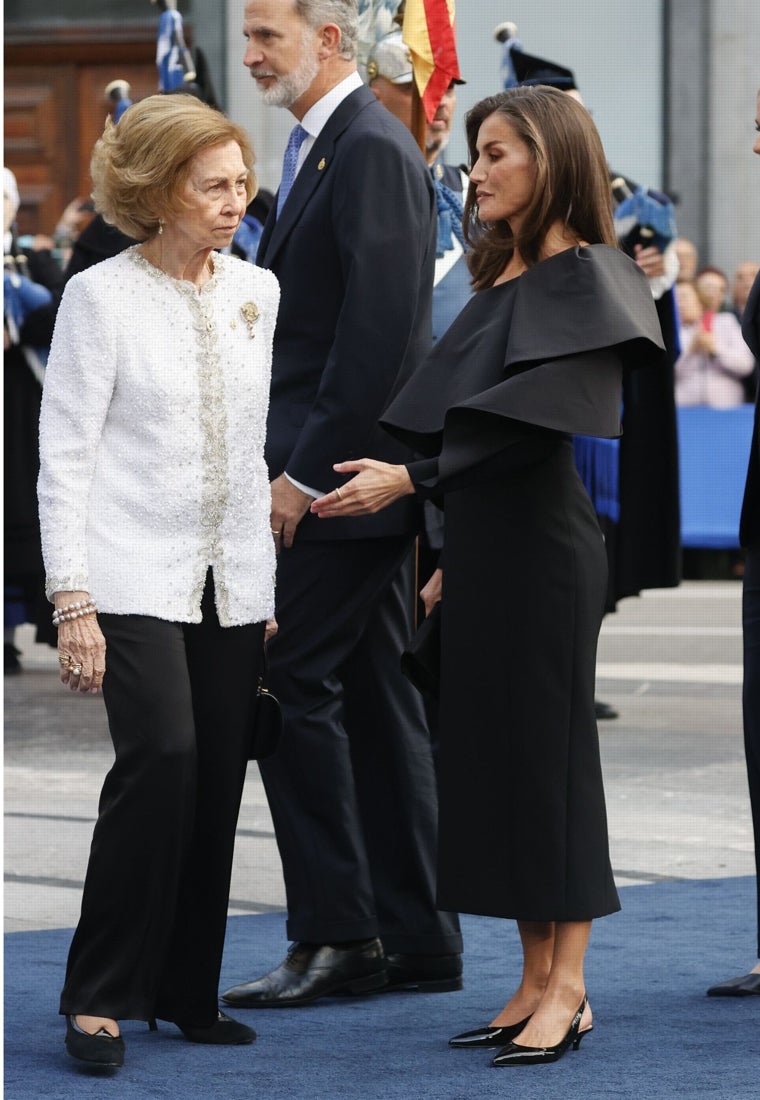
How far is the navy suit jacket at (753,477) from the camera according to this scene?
14.1 ft

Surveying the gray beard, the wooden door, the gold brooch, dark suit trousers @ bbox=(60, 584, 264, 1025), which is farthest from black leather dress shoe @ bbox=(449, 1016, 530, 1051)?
the wooden door

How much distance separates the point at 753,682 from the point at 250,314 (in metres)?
1.29

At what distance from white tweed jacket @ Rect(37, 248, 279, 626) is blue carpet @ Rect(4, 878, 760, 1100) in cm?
76

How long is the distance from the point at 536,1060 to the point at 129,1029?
76 centimetres

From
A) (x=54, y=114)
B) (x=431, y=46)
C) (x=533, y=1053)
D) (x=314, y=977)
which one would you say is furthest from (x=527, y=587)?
(x=54, y=114)

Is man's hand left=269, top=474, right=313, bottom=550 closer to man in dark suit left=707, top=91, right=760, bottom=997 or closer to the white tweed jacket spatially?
the white tweed jacket

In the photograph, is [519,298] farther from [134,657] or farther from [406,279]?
[134,657]

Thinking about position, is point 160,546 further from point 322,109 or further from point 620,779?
point 620,779

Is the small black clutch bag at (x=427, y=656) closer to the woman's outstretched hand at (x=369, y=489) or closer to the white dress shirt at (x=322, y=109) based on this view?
the woman's outstretched hand at (x=369, y=489)

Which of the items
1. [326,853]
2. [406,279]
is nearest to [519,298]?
[406,279]

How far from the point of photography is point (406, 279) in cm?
408

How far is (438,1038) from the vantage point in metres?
3.85

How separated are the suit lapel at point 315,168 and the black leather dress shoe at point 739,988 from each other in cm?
163

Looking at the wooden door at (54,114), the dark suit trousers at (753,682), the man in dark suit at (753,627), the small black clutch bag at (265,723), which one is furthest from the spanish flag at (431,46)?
the wooden door at (54,114)
